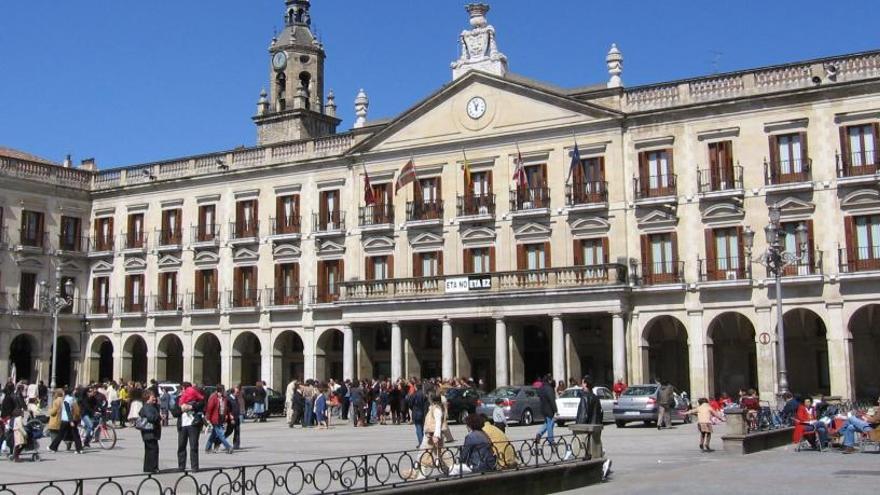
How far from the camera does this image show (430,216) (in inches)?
1858

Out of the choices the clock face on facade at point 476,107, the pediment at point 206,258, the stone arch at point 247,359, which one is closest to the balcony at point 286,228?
the pediment at point 206,258

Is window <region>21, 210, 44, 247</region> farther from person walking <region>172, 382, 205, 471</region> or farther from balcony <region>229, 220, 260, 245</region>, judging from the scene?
person walking <region>172, 382, 205, 471</region>

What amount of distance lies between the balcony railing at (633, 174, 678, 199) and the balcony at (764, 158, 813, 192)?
3738mm

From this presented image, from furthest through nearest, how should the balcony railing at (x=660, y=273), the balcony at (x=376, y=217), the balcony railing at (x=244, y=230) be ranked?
the balcony railing at (x=244, y=230), the balcony at (x=376, y=217), the balcony railing at (x=660, y=273)

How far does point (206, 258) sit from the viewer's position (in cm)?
5372

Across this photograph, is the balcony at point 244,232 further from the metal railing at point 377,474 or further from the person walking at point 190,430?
the metal railing at point 377,474

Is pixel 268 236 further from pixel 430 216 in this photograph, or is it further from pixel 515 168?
pixel 515 168

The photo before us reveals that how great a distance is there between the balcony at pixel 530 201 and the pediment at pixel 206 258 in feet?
56.2

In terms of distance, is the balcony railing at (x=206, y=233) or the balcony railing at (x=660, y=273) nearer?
the balcony railing at (x=660, y=273)

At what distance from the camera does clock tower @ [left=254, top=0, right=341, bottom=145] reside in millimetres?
70375

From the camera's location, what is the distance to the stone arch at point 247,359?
52.7 m

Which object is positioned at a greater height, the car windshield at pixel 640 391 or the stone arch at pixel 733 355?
the stone arch at pixel 733 355

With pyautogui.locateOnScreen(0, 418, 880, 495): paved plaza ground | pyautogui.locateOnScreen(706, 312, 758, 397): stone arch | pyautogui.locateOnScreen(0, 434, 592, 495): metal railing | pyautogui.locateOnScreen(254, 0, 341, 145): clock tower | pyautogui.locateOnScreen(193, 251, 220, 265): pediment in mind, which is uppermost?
pyautogui.locateOnScreen(254, 0, 341, 145): clock tower

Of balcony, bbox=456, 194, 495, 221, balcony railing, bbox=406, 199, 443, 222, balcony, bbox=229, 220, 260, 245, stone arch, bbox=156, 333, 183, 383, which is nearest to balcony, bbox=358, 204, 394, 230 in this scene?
balcony railing, bbox=406, 199, 443, 222
